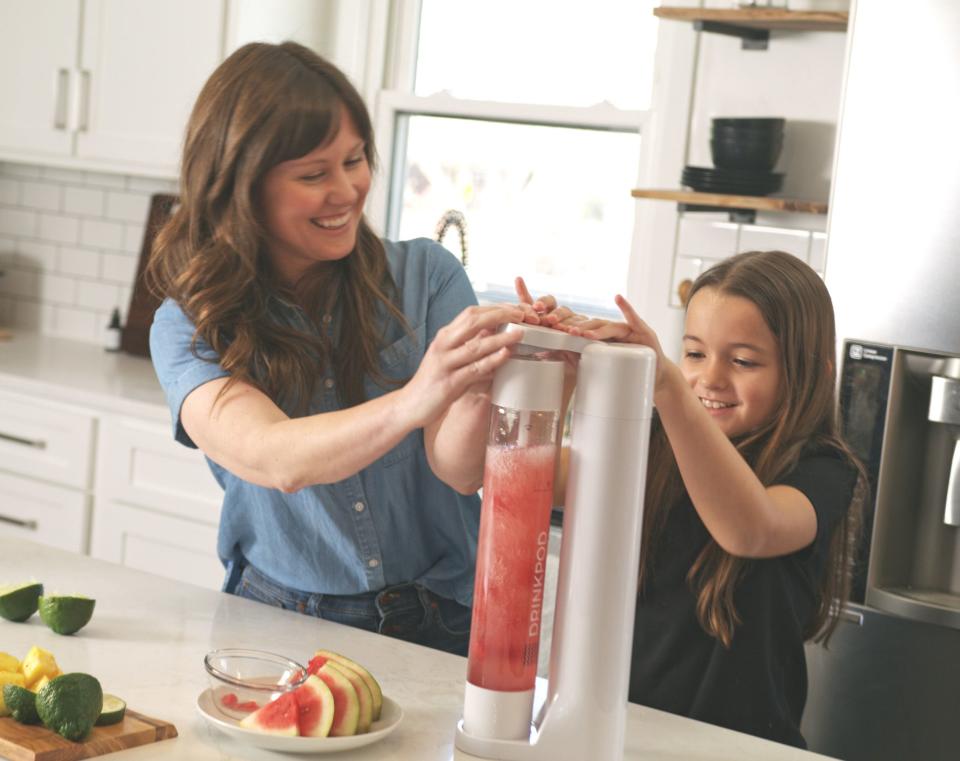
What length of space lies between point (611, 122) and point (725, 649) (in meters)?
1.97

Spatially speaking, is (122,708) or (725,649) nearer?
(122,708)

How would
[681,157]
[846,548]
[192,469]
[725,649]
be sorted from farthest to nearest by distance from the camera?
[192,469] < [681,157] < [846,548] < [725,649]

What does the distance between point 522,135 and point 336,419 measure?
2239mm

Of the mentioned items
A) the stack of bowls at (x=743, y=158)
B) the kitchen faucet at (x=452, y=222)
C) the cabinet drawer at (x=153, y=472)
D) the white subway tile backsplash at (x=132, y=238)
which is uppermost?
the stack of bowls at (x=743, y=158)

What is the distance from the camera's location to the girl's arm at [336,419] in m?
1.29

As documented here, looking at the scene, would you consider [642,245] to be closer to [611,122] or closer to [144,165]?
[611,122]

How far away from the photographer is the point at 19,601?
159 centimetres

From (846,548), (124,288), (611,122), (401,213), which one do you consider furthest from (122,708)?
(124,288)

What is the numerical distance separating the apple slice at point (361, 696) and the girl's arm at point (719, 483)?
0.41 m

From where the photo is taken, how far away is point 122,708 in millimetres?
1304

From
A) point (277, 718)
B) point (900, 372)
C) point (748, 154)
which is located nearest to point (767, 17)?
point (748, 154)

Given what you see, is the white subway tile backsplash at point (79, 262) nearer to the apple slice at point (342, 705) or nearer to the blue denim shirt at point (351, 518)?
the blue denim shirt at point (351, 518)

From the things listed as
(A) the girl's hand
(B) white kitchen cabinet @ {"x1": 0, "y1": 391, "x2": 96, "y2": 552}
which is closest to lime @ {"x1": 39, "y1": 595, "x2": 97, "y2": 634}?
(A) the girl's hand

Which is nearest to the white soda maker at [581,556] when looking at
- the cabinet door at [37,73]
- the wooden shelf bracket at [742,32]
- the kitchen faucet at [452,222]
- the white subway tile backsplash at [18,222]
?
the wooden shelf bracket at [742,32]
